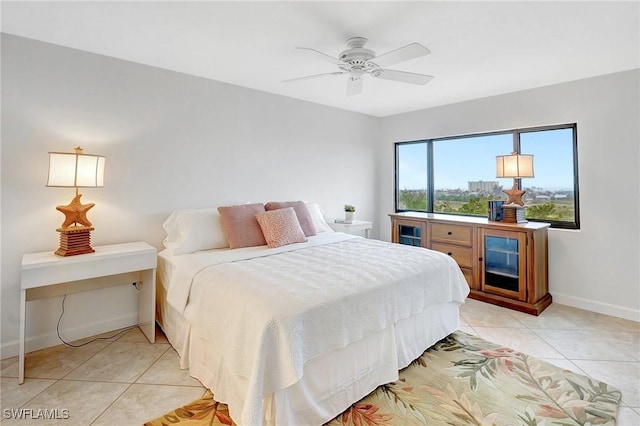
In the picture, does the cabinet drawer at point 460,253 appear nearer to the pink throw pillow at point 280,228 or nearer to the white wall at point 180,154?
the white wall at point 180,154

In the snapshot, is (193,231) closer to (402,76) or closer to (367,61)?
(367,61)

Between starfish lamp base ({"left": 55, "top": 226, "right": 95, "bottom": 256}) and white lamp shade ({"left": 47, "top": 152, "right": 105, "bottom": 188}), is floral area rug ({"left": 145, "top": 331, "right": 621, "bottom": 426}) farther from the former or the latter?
white lamp shade ({"left": 47, "top": 152, "right": 105, "bottom": 188})

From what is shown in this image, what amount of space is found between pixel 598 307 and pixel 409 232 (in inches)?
81.8

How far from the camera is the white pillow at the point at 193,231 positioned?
2.75 metres

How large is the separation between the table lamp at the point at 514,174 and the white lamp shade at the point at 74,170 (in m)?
3.87

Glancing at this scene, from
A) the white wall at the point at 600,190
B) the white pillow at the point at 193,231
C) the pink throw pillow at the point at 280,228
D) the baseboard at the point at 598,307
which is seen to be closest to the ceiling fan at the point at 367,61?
the pink throw pillow at the point at 280,228

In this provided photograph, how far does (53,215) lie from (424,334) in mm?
3115

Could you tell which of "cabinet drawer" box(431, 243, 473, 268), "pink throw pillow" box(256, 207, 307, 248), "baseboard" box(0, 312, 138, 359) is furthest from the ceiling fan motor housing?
"baseboard" box(0, 312, 138, 359)

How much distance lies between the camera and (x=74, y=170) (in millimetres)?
2342

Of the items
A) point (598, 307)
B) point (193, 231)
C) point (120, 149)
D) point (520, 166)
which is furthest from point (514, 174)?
point (120, 149)

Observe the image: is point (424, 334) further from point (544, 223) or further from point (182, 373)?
point (544, 223)

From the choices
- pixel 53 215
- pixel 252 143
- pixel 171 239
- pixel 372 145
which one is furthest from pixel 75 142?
pixel 372 145

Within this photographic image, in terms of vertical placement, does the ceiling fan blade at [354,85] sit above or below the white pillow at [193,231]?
above

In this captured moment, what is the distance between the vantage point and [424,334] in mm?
2373
